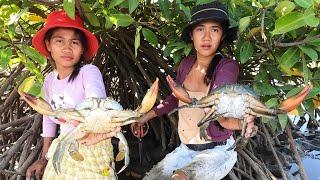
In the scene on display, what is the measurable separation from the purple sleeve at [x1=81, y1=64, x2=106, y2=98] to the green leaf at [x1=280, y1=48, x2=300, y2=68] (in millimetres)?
605

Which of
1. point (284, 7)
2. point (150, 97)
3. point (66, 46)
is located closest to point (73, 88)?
point (66, 46)

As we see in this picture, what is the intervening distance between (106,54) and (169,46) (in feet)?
2.68

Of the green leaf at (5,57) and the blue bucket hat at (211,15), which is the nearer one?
the green leaf at (5,57)

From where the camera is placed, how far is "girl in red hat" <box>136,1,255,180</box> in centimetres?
188

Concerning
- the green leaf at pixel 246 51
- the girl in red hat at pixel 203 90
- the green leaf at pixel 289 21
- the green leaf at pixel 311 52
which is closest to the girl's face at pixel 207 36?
the girl in red hat at pixel 203 90

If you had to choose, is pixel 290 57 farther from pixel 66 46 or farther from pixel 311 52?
pixel 66 46

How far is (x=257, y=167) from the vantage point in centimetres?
253

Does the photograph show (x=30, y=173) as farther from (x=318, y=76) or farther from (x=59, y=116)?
(x=318, y=76)

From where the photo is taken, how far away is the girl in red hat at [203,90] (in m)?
1.88

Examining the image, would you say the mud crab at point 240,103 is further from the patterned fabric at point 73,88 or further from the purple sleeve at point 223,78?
the patterned fabric at point 73,88

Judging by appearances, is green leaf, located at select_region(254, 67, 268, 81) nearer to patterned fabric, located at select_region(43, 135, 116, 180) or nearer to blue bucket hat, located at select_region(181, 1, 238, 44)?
blue bucket hat, located at select_region(181, 1, 238, 44)

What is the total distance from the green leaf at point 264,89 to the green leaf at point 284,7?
33 cm

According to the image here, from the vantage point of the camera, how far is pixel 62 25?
1871 mm

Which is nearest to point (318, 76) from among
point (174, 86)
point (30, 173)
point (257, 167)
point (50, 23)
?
point (174, 86)
